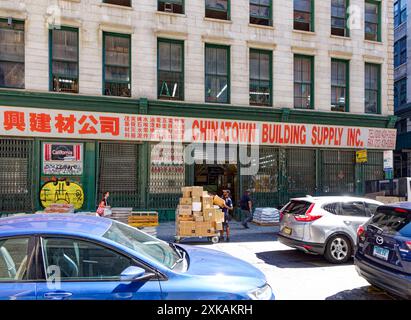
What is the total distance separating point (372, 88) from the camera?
56.7ft

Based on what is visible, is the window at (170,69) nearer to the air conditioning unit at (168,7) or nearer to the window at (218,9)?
the air conditioning unit at (168,7)

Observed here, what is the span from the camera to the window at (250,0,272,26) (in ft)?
50.2

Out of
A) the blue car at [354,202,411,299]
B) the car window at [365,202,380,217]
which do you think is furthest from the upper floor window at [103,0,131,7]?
the blue car at [354,202,411,299]

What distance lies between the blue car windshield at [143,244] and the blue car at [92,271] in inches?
0.9

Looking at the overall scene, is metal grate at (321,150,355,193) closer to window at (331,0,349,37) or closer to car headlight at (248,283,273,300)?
window at (331,0,349,37)

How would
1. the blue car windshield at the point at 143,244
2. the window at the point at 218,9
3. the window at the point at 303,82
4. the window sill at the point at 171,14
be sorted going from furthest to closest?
the window at the point at 303,82 < the window at the point at 218,9 < the window sill at the point at 171,14 < the blue car windshield at the point at 143,244

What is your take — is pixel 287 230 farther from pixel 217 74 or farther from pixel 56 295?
pixel 217 74

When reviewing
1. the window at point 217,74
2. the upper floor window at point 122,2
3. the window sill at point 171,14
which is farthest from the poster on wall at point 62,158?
the window sill at point 171,14

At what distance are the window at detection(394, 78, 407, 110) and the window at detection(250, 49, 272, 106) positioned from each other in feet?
61.6

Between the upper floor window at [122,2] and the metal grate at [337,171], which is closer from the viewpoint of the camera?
the upper floor window at [122,2]

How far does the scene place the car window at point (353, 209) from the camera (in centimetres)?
790

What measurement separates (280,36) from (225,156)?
21.1 ft
